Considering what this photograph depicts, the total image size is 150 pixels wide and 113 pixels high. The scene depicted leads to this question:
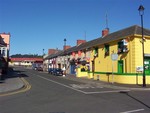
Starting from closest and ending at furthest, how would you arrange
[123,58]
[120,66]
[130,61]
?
[130,61]
[123,58]
[120,66]

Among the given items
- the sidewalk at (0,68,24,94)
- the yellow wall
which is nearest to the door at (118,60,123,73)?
the yellow wall

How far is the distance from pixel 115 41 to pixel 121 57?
2665mm

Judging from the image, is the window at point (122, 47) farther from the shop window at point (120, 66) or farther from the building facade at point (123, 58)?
the shop window at point (120, 66)

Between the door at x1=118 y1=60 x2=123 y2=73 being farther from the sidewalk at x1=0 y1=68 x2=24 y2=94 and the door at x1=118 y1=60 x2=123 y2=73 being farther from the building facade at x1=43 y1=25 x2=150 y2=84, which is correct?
the sidewalk at x1=0 y1=68 x2=24 y2=94

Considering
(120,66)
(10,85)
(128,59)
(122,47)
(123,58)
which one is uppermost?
(122,47)

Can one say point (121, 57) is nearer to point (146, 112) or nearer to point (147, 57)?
point (147, 57)

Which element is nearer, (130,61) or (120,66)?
(130,61)

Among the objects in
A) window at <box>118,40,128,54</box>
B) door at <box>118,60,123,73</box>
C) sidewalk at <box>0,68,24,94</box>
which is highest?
window at <box>118,40,128,54</box>

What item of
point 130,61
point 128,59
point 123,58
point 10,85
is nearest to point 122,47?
point 123,58

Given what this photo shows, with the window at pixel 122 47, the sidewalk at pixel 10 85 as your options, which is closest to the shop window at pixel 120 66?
the window at pixel 122 47

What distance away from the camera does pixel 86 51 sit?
46500 millimetres


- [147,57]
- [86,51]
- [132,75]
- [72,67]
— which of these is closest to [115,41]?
[147,57]

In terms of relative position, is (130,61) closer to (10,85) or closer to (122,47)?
(122,47)

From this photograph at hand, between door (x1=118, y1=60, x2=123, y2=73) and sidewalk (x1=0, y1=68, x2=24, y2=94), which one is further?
door (x1=118, y1=60, x2=123, y2=73)
